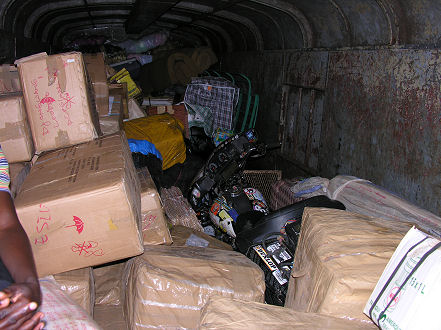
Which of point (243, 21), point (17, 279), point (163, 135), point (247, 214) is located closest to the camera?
point (17, 279)

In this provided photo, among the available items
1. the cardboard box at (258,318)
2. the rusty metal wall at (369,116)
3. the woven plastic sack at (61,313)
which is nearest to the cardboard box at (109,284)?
the woven plastic sack at (61,313)

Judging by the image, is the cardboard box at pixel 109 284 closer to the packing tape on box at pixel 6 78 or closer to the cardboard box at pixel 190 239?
the cardboard box at pixel 190 239

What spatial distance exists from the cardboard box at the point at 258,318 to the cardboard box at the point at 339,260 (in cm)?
7

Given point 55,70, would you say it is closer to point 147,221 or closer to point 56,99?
point 56,99

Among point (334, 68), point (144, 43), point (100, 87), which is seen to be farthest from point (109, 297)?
point (144, 43)

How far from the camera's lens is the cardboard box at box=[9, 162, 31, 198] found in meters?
1.97

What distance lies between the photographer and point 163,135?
421 centimetres

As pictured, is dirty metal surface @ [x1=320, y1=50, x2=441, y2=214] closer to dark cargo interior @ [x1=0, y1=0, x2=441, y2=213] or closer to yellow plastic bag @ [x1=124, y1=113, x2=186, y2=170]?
dark cargo interior @ [x1=0, y1=0, x2=441, y2=213]

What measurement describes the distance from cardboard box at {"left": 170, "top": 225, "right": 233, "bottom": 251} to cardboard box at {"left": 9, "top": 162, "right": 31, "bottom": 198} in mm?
1062

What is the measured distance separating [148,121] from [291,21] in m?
2.22

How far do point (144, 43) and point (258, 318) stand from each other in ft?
29.3

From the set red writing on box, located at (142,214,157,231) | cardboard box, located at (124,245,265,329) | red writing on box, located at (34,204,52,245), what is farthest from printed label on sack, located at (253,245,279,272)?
red writing on box, located at (34,204,52,245)

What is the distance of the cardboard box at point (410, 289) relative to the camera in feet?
3.58

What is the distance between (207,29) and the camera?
7.99 m
